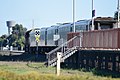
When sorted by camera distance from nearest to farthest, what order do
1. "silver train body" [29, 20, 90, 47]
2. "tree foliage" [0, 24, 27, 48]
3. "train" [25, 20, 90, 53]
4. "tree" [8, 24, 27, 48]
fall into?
"silver train body" [29, 20, 90, 47], "train" [25, 20, 90, 53], "tree" [8, 24, 27, 48], "tree foliage" [0, 24, 27, 48]

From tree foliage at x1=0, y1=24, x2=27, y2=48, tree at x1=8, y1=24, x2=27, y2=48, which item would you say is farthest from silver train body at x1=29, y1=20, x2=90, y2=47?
tree foliage at x1=0, y1=24, x2=27, y2=48

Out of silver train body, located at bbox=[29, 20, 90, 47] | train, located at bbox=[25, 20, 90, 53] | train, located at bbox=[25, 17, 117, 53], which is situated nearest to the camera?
train, located at bbox=[25, 17, 117, 53]

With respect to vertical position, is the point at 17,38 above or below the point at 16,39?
above

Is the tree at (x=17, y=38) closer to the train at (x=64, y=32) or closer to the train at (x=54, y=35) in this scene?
the train at (x=54, y=35)

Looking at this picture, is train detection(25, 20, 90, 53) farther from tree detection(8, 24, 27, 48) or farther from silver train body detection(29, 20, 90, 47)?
tree detection(8, 24, 27, 48)

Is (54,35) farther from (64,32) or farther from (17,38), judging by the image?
(17,38)

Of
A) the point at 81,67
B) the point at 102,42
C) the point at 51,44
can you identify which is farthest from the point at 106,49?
the point at 51,44

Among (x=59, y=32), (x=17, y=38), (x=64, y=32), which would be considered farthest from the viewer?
(x=17, y=38)

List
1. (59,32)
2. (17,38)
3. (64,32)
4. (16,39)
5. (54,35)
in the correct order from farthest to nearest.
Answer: (17,38), (16,39), (59,32), (54,35), (64,32)

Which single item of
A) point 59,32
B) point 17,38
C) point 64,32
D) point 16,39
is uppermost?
point 64,32

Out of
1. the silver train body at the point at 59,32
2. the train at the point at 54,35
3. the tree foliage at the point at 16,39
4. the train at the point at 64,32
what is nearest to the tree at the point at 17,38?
the tree foliage at the point at 16,39

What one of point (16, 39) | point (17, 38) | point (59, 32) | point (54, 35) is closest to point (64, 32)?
point (54, 35)

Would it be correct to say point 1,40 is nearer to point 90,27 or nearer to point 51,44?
point 51,44

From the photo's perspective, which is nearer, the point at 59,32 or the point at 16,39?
the point at 59,32
